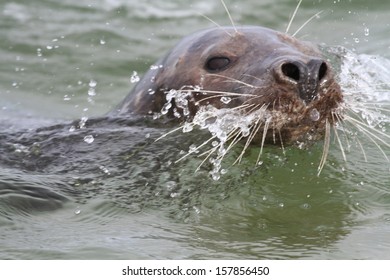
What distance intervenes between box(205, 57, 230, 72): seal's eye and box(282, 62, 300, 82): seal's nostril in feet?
2.08

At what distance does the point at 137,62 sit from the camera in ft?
30.8

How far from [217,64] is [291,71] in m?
0.75

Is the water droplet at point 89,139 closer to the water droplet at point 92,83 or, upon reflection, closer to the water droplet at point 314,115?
the water droplet at point 314,115

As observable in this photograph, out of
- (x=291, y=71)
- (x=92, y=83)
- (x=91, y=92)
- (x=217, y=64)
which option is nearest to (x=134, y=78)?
(x=91, y=92)

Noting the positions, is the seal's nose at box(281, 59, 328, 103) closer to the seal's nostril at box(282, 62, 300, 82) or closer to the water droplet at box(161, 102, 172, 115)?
the seal's nostril at box(282, 62, 300, 82)

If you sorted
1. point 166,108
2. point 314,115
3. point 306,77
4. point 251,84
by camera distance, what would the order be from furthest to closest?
point 166,108 → point 251,84 → point 314,115 → point 306,77

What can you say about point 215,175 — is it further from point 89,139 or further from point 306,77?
point 306,77

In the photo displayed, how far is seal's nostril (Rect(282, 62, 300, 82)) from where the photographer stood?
4797 mm

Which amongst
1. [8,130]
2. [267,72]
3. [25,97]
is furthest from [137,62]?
[267,72]

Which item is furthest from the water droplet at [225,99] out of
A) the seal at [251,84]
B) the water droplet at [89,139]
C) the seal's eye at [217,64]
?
the water droplet at [89,139]

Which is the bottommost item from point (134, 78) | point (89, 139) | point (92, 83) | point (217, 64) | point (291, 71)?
point (291, 71)

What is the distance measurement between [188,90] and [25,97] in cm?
376

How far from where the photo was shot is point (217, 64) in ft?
18.1

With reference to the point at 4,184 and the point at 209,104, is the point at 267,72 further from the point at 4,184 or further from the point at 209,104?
the point at 4,184
